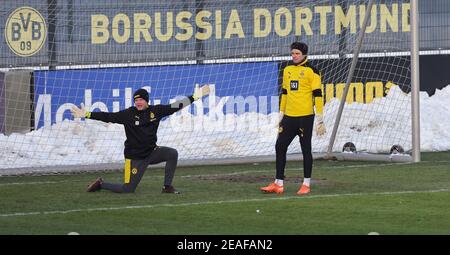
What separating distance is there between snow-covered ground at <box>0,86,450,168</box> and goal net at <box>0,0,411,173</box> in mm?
23

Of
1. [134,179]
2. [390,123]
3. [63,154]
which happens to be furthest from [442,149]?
[134,179]

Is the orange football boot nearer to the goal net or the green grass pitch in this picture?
the green grass pitch

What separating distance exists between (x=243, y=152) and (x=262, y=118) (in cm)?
106

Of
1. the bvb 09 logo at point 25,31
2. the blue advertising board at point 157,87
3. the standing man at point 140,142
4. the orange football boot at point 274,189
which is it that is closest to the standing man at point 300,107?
the orange football boot at point 274,189

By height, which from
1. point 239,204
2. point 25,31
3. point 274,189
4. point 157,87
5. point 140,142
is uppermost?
point 25,31

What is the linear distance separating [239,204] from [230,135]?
25.0ft

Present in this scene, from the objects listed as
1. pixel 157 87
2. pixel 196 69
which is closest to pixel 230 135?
pixel 196 69

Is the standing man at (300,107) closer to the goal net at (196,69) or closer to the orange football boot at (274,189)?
the orange football boot at (274,189)

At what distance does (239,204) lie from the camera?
13.5 metres

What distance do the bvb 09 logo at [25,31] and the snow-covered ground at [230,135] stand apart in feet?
4.66

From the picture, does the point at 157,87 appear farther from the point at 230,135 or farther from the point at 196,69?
the point at 230,135

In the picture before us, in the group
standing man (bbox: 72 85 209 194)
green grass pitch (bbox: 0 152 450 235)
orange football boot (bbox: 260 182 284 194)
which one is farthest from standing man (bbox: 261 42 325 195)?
standing man (bbox: 72 85 209 194)

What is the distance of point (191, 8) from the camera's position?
21.3m

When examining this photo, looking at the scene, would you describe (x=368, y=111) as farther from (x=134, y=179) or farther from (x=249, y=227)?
(x=249, y=227)
